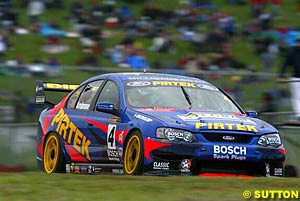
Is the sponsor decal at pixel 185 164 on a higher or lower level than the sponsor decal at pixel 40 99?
lower

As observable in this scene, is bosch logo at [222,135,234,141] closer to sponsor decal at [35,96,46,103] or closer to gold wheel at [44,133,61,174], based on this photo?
gold wheel at [44,133,61,174]

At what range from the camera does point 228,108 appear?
9.76 meters

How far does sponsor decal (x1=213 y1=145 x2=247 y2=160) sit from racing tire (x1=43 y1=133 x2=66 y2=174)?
2720mm

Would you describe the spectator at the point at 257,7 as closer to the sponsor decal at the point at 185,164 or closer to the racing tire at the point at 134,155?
the racing tire at the point at 134,155

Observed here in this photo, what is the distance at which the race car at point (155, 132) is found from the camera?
828 cm

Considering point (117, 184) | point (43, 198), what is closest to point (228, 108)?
point (117, 184)

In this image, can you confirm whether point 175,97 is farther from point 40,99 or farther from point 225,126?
point 40,99

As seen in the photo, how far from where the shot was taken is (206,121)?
8523mm

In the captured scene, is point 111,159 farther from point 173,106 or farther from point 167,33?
point 167,33

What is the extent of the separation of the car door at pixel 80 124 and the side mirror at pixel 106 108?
1.85ft

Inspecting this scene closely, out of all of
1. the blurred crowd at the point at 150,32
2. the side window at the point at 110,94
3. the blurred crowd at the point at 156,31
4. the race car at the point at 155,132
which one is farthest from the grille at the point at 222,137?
the blurred crowd at the point at 156,31

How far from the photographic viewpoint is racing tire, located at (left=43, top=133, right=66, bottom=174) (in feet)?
34.0

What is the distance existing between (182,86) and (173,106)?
0.60 meters

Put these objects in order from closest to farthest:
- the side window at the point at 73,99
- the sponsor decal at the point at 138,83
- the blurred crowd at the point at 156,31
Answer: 1. the sponsor decal at the point at 138,83
2. the side window at the point at 73,99
3. the blurred crowd at the point at 156,31
